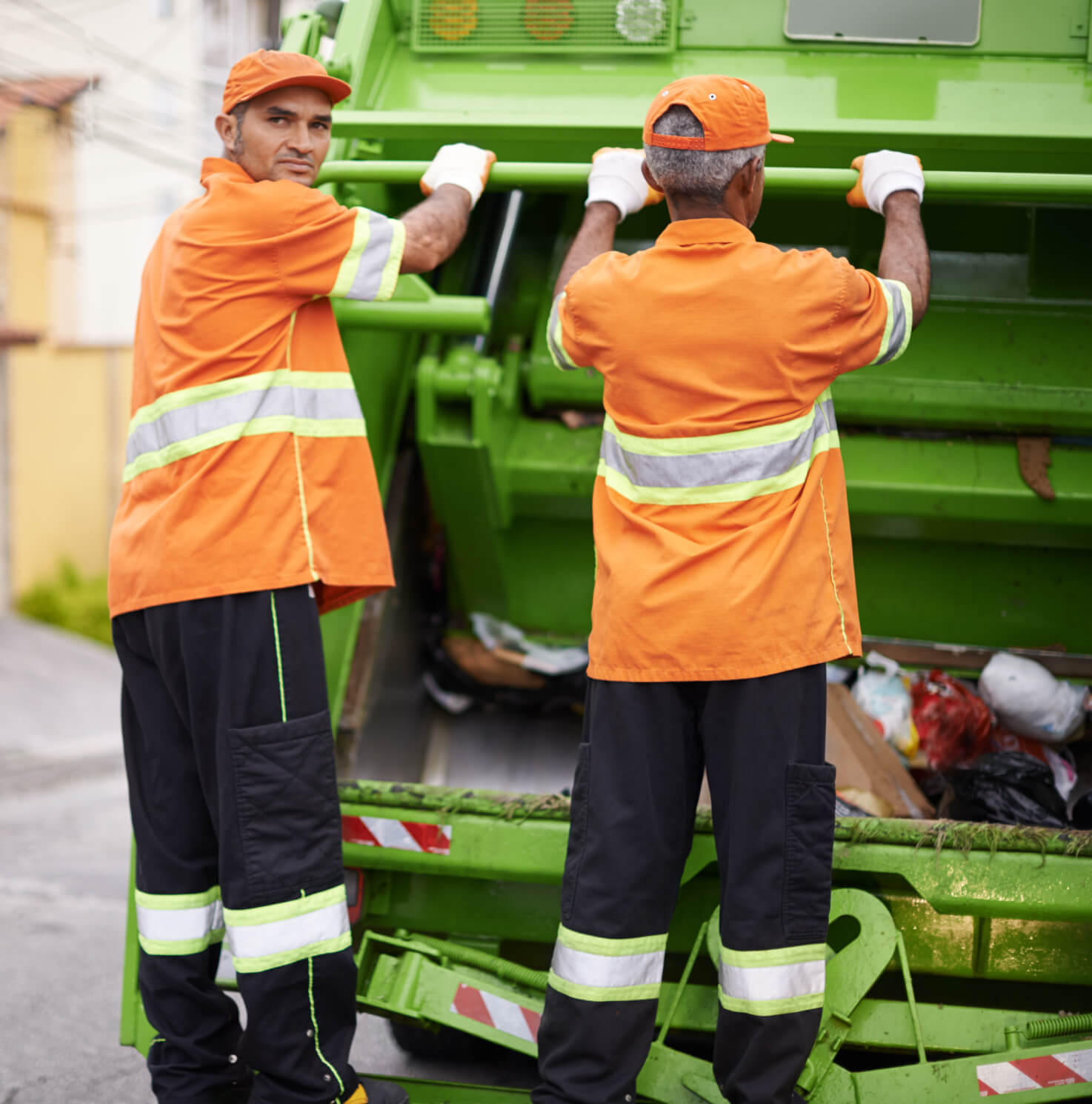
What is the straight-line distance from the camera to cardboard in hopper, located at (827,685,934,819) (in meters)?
2.47

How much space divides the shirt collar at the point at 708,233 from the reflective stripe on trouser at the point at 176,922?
128 cm

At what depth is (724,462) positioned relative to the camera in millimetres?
1843

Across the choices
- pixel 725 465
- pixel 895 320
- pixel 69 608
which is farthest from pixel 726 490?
pixel 69 608

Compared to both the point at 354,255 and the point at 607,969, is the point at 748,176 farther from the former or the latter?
the point at 607,969

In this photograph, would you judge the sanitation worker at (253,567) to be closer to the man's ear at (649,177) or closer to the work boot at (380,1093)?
the work boot at (380,1093)

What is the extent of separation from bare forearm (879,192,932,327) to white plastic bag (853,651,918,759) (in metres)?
1.09

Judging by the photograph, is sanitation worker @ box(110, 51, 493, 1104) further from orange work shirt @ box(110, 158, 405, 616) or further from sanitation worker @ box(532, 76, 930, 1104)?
sanitation worker @ box(532, 76, 930, 1104)

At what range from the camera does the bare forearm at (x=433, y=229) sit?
204cm

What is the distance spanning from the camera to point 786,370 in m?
1.81

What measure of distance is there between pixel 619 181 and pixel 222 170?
633 millimetres

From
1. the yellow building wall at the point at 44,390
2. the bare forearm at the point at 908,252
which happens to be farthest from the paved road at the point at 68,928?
the yellow building wall at the point at 44,390

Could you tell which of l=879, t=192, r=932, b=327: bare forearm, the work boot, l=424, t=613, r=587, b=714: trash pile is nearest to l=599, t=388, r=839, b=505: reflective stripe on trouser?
l=879, t=192, r=932, b=327: bare forearm

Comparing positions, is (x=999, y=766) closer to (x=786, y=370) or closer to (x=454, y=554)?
(x=786, y=370)

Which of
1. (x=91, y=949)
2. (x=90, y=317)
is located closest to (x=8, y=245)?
(x=90, y=317)
